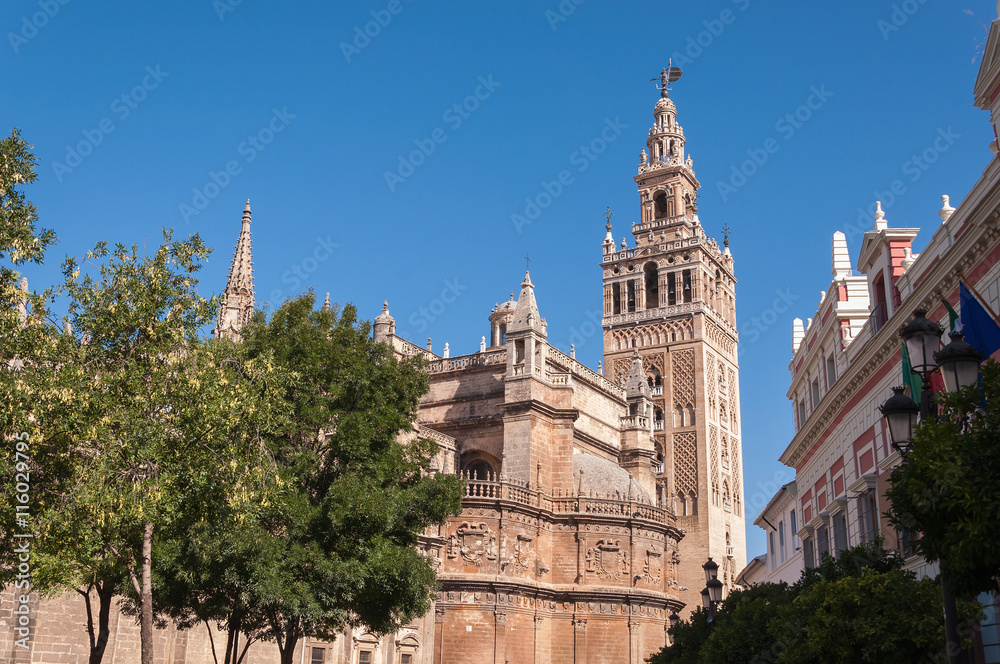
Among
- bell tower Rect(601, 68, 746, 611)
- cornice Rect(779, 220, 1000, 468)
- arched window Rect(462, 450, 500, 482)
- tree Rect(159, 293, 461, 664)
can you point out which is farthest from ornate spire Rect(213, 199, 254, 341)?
bell tower Rect(601, 68, 746, 611)

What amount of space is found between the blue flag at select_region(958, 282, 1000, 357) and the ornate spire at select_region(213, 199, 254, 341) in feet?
73.7

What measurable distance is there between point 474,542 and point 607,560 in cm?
591

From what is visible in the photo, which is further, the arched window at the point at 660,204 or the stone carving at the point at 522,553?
the arched window at the point at 660,204

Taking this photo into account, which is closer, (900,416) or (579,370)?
(900,416)

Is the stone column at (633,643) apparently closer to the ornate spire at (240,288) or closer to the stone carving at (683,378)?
the ornate spire at (240,288)

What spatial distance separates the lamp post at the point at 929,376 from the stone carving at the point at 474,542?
28.4 meters

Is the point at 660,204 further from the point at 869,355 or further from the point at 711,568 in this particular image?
the point at 711,568

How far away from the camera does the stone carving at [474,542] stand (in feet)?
123

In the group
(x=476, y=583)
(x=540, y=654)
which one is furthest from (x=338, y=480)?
(x=540, y=654)

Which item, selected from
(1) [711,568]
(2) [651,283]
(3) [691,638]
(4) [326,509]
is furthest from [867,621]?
(2) [651,283]

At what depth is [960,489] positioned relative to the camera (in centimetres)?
777

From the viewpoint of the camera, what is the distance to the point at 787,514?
33.7 meters

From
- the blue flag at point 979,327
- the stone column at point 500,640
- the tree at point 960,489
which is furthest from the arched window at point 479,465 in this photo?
the tree at point 960,489

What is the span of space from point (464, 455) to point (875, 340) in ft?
84.0
